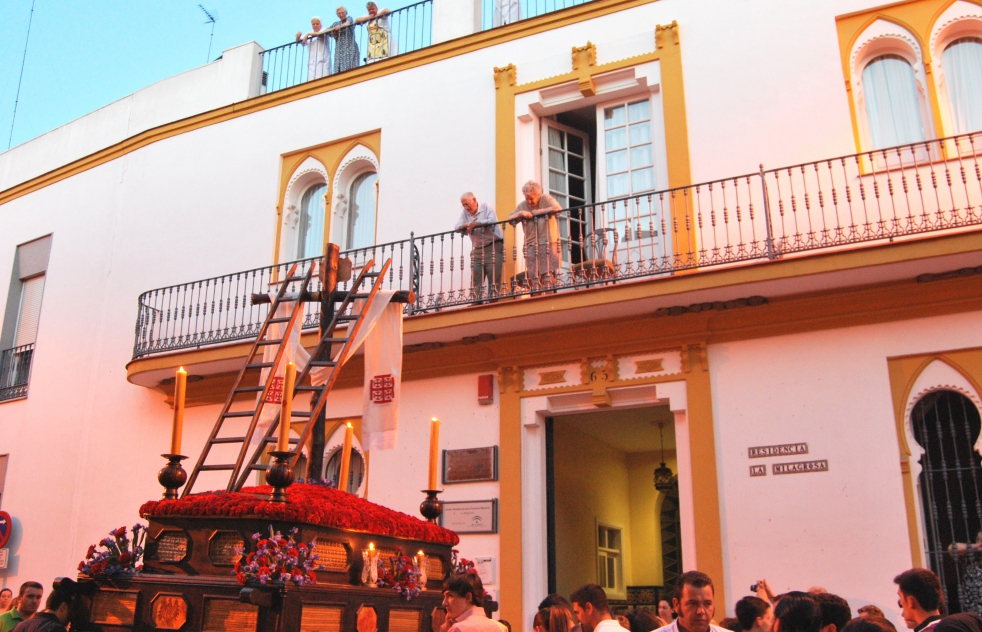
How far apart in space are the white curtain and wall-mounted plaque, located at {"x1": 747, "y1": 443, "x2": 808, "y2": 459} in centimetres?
333

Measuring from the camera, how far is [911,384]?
8508 mm

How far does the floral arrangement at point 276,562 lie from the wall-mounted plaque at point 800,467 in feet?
18.0

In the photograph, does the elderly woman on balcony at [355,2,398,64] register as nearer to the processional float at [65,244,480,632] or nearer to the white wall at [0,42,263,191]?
the white wall at [0,42,263,191]

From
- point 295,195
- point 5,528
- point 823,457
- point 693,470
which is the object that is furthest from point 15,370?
point 823,457

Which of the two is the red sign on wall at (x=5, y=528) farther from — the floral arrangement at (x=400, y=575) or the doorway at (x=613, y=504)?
the floral arrangement at (x=400, y=575)

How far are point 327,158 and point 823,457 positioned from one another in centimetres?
759

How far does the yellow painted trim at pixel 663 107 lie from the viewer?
32.7 feet

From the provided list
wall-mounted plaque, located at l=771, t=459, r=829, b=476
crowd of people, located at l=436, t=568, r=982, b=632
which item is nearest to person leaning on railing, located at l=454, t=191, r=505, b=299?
wall-mounted plaque, located at l=771, t=459, r=829, b=476

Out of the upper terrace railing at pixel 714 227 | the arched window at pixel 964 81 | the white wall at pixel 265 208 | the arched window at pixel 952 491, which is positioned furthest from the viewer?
the white wall at pixel 265 208

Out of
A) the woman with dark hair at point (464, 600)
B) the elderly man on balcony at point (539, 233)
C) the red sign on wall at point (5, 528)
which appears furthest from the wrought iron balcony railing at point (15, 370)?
the woman with dark hair at point (464, 600)

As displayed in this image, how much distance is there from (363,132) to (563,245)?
132 inches

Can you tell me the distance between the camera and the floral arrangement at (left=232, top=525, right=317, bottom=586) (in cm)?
432

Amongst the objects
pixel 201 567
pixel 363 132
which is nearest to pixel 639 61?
pixel 363 132

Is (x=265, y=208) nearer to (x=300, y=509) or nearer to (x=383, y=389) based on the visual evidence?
(x=383, y=389)
